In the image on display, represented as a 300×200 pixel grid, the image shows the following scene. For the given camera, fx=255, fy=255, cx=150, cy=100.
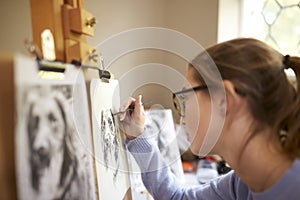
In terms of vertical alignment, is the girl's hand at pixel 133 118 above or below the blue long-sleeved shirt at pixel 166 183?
above

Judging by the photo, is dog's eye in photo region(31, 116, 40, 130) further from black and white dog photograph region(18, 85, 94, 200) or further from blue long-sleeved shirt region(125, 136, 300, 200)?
blue long-sleeved shirt region(125, 136, 300, 200)

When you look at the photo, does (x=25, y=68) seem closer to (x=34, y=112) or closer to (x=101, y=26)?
(x=34, y=112)

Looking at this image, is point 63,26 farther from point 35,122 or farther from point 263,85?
point 263,85

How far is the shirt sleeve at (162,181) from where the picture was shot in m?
0.70

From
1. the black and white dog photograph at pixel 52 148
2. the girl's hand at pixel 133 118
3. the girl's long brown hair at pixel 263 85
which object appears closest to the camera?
the black and white dog photograph at pixel 52 148

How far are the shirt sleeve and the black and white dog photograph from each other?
0.90ft

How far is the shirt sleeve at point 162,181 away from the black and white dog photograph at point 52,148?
10.8 inches

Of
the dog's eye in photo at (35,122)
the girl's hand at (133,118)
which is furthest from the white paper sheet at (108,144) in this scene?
the dog's eye in photo at (35,122)

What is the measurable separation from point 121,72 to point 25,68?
0.38m

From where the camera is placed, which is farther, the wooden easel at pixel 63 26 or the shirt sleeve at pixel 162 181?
the shirt sleeve at pixel 162 181

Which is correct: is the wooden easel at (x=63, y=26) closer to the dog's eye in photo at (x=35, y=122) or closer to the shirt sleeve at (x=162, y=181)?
the dog's eye in photo at (x=35, y=122)

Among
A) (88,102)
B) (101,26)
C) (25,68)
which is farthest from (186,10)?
(25,68)

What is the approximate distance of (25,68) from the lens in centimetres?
32

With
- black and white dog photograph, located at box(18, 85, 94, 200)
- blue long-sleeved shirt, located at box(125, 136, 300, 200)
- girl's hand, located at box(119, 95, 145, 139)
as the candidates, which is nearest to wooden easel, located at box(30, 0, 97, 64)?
black and white dog photograph, located at box(18, 85, 94, 200)
